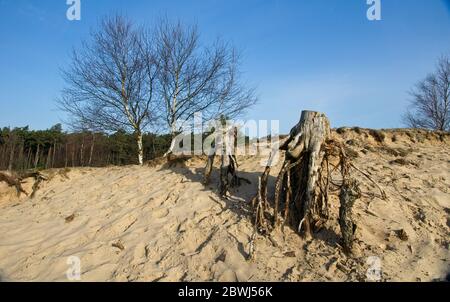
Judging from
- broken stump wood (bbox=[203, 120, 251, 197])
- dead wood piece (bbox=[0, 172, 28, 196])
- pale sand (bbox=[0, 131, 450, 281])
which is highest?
broken stump wood (bbox=[203, 120, 251, 197])

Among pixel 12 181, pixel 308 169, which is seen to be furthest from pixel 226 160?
pixel 12 181

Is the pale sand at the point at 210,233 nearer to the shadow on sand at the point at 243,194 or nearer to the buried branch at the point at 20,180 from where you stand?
the shadow on sand at the point at 243,194

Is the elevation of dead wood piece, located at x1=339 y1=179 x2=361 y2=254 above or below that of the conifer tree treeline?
below

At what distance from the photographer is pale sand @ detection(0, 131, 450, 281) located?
4293 mm

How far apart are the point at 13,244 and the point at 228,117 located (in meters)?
9.08

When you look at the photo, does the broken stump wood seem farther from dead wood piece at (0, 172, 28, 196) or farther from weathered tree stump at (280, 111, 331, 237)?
dead wood piece at (0, 172, 28, 196)

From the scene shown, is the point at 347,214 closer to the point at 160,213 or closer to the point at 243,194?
the point at 243,194

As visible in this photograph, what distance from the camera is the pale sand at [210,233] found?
4293 millimetres

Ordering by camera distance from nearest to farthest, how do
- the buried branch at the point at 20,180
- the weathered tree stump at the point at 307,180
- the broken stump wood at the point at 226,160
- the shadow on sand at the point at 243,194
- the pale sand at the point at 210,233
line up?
the pale sand at the point at 210,233 < the shadow on sand at the point at 243,194 < the weathered tree stump at the point at 307,180 < the broken stump wood at the point at 226,160 < the buried branch at the point at 20,180

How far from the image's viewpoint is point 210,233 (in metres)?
5.27

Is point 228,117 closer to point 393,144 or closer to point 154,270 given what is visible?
point 393,144

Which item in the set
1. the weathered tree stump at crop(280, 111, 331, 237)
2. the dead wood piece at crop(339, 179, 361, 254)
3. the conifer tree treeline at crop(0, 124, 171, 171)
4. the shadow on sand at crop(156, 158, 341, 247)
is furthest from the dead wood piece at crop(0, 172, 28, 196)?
the conifer tree treeline at crop(0, 124, 171, 171)

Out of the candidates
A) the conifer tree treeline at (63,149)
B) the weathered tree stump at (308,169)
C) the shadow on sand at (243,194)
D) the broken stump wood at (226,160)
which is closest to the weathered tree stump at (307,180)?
the weathered tree stump at (308,169)
